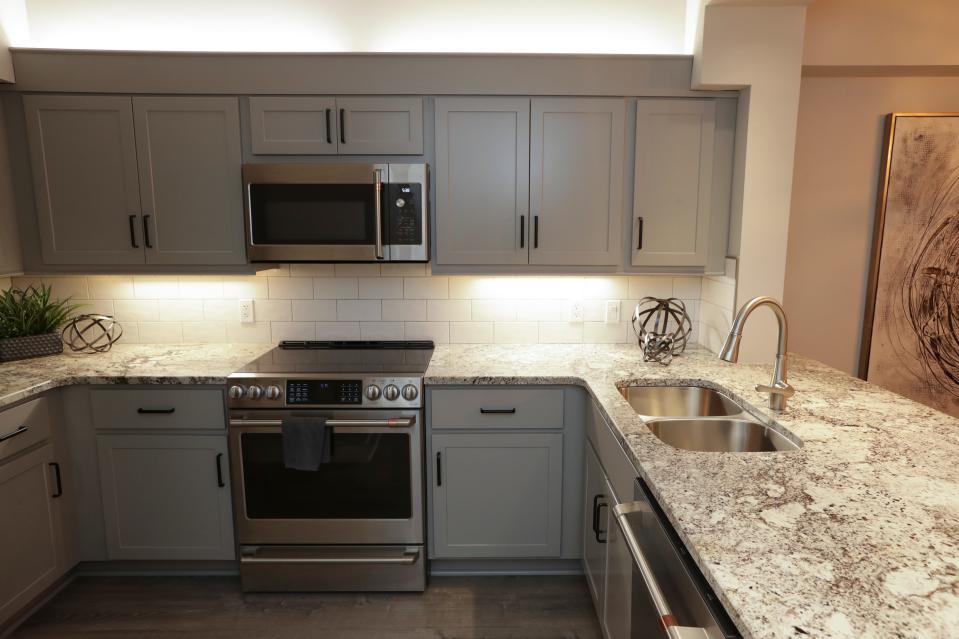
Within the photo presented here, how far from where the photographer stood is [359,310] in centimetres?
286

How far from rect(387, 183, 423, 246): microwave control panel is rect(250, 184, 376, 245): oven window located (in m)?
0.09

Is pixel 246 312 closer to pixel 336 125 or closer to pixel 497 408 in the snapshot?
pixel 336 125

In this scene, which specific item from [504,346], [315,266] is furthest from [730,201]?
[315,266]

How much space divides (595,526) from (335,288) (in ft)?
5.48

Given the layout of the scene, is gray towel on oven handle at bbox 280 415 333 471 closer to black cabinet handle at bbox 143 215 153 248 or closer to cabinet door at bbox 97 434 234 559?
cabinet door at bbox 97 434 234 559

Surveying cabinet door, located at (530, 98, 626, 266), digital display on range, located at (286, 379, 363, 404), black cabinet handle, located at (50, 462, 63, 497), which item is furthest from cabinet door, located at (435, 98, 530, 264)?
black cabinet handle, located at (50, 462, 63, 497)

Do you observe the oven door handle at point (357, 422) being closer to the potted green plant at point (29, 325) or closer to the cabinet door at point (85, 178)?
the cabinet door at point (85, 178)

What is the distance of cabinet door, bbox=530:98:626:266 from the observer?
241cm

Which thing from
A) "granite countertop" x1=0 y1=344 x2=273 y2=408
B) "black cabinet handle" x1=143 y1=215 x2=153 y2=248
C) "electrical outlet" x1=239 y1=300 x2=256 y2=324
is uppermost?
"black cabinet handle" x1=143 y1=215 x2=153 y2=248

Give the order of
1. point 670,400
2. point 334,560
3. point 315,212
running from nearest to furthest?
point 670,400 → point 334,560 → point 315,212

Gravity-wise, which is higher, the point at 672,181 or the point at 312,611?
the point at 672,181

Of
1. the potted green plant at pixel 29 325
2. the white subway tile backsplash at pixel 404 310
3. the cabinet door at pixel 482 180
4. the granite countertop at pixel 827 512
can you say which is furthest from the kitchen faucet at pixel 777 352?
the potted green plant at pixel 29 325

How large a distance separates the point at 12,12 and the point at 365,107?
5.41 feet

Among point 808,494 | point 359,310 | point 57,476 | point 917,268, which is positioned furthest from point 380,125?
point 917,268
